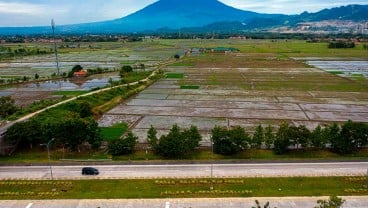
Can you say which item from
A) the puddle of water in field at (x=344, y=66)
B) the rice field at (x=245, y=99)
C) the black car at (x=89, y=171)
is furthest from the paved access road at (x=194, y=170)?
the puddle of water in field at (x=344, y=66)

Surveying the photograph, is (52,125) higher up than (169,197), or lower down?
higher up

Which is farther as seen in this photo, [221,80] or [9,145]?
[221,80]

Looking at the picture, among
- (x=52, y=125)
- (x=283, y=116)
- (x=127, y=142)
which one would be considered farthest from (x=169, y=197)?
(x=283, y=116)

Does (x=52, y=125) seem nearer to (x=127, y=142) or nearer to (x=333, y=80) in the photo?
(x=127, y=142)

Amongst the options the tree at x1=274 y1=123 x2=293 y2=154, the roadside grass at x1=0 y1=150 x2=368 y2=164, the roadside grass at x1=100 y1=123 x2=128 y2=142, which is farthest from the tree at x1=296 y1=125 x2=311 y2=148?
the roadside grass at x1=100 y1=123 x2=128 y2=142

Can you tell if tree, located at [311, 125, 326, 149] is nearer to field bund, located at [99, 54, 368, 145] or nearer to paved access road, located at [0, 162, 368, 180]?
paved access road, located at [0, 162, 368, 180]

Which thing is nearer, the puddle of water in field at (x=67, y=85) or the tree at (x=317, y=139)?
the tree at (x=317, y=139)

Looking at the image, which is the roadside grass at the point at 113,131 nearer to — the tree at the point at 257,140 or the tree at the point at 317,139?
the tree at the point at 257,140

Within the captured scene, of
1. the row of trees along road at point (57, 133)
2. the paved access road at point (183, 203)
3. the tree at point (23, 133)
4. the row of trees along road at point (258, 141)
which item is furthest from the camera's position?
the tree at point (23, 133)
